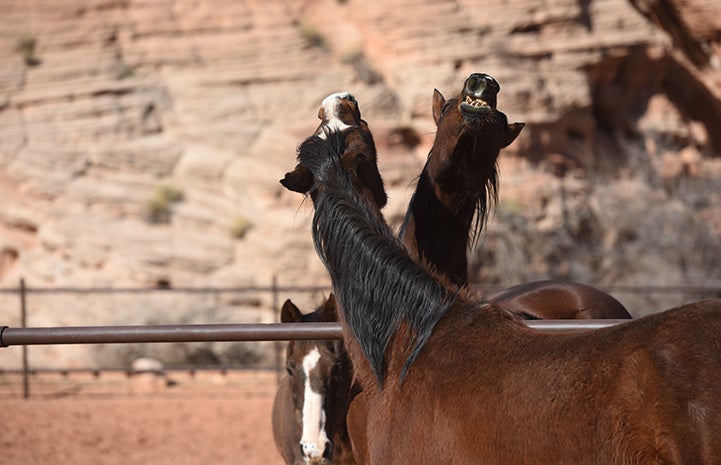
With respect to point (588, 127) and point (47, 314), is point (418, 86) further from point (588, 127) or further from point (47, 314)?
point (47, 314)

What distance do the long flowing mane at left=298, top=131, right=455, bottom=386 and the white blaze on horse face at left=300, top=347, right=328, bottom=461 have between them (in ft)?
5.37

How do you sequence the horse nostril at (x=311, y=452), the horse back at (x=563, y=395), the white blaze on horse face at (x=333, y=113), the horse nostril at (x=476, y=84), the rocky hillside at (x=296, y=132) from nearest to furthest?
the horse back at (x=563, y=395), the white blaze on horse face at (x=333, y=113), the horse nostril at (x=476, y=84), the horse nostril at (x=311, y=452), the rocky hillside at (x=296, y=132)

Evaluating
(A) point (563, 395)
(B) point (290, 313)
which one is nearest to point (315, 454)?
(B) point (290, 313)

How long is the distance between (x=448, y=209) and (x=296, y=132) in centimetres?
1239

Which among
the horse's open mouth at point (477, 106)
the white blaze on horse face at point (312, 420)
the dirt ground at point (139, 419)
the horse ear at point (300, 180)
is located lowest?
the dirt ground at point (139, 419)

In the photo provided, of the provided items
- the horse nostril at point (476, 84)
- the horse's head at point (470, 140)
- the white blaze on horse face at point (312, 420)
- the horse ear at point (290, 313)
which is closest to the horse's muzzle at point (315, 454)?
the white blaze on horse face at point (312, 420)

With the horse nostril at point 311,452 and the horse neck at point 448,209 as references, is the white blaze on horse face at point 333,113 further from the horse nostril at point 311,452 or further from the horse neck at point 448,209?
the horse nostril at point 311,452

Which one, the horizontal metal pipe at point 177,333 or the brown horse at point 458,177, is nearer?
the horizontal metal pipe at point 177,333

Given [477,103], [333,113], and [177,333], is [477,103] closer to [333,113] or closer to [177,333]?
[333,113]

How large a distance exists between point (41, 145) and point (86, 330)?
13.5m

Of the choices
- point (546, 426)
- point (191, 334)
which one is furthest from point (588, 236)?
point (546, 426)

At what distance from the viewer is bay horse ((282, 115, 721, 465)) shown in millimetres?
1833

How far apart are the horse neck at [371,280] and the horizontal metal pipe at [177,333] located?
54 cm

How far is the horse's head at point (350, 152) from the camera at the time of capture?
295cm
